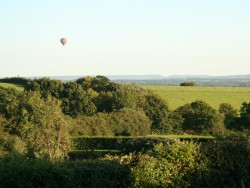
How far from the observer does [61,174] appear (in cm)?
1126

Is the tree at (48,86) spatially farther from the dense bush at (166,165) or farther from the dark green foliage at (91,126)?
the dense bush at (166,165)

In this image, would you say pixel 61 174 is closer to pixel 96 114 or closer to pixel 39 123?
pixel 39 123

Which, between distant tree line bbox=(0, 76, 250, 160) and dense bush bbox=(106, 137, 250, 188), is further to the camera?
distant tree line bbox=(0, 76, 250, 160)

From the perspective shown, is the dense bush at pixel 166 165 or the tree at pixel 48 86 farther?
the tree at pixel 48 86

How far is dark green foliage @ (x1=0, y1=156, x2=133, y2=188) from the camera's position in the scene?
11094mm

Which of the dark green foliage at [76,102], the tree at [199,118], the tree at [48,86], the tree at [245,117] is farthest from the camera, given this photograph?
the tree at [48,86]

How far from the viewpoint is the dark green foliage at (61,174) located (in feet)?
36.4

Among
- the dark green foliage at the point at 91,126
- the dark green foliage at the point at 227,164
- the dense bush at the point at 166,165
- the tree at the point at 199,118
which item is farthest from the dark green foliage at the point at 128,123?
the dense bush at the point at 166,165

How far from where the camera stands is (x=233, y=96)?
263ft

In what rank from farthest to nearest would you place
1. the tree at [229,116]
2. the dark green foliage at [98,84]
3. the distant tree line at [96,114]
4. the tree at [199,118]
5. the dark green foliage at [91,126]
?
the dark green foliage at [98,84] → the tree at [199,118] → the tree at [229,116] → the dark green foliage at [91,126] → the distant tree line at [96,114]
